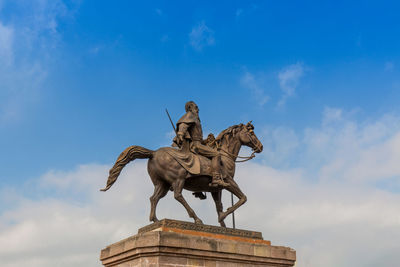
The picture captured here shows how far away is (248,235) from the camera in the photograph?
13.5 metres

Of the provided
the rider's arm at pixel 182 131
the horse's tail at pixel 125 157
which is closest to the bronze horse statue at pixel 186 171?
the horse's tail at pixel 125 157

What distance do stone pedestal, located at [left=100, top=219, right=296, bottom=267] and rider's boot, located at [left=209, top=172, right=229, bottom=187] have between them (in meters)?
1.16

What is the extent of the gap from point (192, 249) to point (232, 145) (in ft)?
12.2

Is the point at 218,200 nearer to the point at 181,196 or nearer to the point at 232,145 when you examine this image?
the point at 181,196

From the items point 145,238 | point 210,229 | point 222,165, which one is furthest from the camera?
point 222,165

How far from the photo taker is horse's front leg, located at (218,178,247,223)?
45.2ft

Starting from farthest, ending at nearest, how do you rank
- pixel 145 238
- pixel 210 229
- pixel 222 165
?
1. pixel 222 165
2. pixel 210 229
3. pixel 145 238

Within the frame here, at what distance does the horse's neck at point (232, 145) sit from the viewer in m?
14.5

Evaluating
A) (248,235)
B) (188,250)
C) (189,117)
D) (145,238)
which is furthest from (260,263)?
(189,117)

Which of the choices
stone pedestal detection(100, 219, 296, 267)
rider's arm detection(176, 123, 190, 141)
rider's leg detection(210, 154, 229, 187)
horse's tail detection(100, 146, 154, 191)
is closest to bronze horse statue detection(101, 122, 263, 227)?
horse's tail detection(100, 146, 154, 191)

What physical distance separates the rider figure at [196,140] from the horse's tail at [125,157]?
3.48 ft

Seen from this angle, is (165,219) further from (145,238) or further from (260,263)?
(260,263)

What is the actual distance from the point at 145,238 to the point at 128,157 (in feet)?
7.91

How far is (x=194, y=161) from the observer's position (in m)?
13.5
